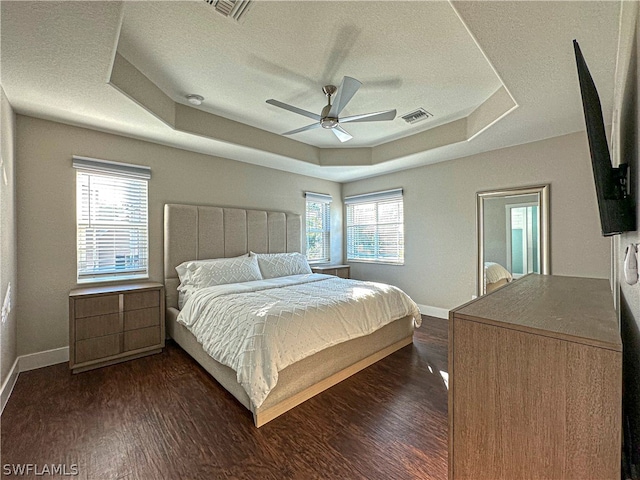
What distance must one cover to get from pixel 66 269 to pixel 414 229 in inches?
188

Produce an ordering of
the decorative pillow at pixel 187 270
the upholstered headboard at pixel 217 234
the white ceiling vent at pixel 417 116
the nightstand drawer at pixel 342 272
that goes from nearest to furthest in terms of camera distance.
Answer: the white ceiling vent at pixel 417 116
the decorative pillow at pixel 187 270
the upholstered headboard at pixel 217 234
the nightstand drawer at pixel 342 272

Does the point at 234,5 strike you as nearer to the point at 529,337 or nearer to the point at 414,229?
the point at 529,337

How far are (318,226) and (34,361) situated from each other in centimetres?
433

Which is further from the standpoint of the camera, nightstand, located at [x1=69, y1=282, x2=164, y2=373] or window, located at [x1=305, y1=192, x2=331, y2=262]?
window, located at [x1=305, y1=192, x2=331, y2=262]

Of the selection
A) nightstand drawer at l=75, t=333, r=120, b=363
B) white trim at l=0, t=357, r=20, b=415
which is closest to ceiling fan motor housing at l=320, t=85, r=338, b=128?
nightstand drawer at l=75, t=333, r=120, b=363

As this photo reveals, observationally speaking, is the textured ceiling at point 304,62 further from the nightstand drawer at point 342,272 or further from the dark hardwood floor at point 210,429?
the nightstand drawer at point 342,272

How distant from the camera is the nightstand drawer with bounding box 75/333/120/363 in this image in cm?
272

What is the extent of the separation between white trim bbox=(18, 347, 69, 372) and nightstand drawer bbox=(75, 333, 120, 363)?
485 mm

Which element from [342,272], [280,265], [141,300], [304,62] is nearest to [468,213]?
[342,272]

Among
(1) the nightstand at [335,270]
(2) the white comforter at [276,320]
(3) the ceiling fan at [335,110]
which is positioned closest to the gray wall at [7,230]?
(2) the white comforter at [276,320]

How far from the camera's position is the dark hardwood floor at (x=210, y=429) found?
164 centimetres

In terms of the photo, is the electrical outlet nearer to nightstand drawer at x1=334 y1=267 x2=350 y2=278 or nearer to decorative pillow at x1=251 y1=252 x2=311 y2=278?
decorative pillow at x1=251 y1=252 x2=311 y2=278

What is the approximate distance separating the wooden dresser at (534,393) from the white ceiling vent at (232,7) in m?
2.20

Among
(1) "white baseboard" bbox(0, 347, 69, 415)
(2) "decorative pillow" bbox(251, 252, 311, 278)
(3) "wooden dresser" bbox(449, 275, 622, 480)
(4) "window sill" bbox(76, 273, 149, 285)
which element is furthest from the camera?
(2) "decorative pillow" bbox(251, 252, 311, 278)
